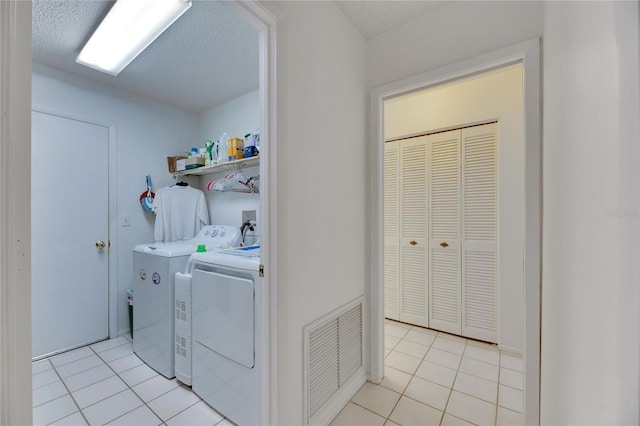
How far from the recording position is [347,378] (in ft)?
5.56

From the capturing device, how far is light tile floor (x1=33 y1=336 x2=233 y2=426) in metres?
1.56

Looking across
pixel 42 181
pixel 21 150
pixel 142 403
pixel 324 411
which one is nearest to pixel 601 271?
pixel 21 150

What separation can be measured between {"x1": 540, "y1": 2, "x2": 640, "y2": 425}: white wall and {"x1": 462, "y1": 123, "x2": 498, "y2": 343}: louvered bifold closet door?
86.8 inches

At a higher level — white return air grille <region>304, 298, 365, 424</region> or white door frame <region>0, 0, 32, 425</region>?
white door frame <region>0, 0, 32, 425</region>

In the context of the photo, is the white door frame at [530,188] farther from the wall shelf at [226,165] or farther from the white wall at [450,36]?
the wall shelf at [226,165]

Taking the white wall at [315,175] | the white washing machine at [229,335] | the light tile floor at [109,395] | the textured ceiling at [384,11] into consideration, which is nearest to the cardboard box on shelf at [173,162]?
the white washing machine at [229,335]

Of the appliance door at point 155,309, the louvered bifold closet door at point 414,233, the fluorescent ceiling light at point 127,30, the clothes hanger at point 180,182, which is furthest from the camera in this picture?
the clothes hanger at point 180,182

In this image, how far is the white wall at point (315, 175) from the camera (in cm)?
125

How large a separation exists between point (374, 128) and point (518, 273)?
5.71 ft

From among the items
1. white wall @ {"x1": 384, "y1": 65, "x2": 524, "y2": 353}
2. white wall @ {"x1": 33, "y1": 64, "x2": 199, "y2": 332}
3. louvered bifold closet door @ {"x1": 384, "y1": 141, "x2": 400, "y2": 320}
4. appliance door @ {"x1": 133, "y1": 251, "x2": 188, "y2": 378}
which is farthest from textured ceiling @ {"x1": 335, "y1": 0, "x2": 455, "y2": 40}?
white wall @ {"x1": 33, "y1": 64, "x2": 199, "y2": 332}

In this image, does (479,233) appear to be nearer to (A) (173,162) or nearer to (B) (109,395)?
(B) (109,395)

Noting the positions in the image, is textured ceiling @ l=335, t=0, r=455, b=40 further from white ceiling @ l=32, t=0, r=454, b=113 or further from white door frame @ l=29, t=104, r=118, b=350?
white door frame @ l=29, t=104, r=118, b=350

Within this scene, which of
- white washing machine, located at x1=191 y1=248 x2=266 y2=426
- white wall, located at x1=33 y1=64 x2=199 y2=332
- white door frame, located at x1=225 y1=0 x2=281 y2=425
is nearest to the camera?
white door frame, located at x1=225 y1=0 x2=281 y2=425

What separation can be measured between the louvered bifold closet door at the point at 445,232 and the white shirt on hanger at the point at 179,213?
2.50m
